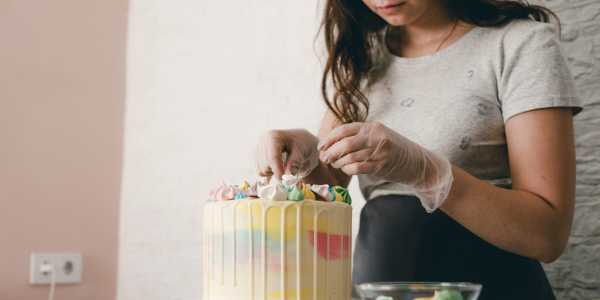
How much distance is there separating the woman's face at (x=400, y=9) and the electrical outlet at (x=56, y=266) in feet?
4.97

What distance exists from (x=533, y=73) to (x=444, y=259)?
32 centimetres

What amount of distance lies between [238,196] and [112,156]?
5.30ft

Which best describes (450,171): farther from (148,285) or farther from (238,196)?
(148,285)

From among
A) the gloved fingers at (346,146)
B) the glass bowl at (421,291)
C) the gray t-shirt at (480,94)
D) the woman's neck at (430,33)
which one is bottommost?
the glass bowl at (421,291)

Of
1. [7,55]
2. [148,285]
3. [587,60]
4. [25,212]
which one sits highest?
[7,55]

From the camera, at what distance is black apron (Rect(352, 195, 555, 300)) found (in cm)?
113

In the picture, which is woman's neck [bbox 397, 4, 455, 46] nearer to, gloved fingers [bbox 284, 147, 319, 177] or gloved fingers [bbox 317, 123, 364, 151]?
gloved fingers [bbox 284, 147, 319, 177]

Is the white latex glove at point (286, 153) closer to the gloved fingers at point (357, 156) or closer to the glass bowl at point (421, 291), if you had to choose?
the gloved fingers at point (357, 156)

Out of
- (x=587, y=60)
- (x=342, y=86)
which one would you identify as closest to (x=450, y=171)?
(x=342, y=86)

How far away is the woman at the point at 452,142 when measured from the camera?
1.01 metres

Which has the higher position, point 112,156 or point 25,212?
point 112,156

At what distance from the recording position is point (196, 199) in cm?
219

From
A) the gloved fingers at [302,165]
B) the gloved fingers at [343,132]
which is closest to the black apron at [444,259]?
the gloved fingers at [302,165]

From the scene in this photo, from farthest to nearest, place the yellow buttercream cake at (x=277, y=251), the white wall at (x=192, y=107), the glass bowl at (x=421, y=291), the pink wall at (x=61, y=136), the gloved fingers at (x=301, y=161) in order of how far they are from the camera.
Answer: the pink wall at (x=61, y=136) < the white wall at (x=192, y=107) < the gloved fingers at (x=301, y=161) < the yellow buttercream cake at (x=277, y=251) < the glass bowl at (x=421, y=291)
